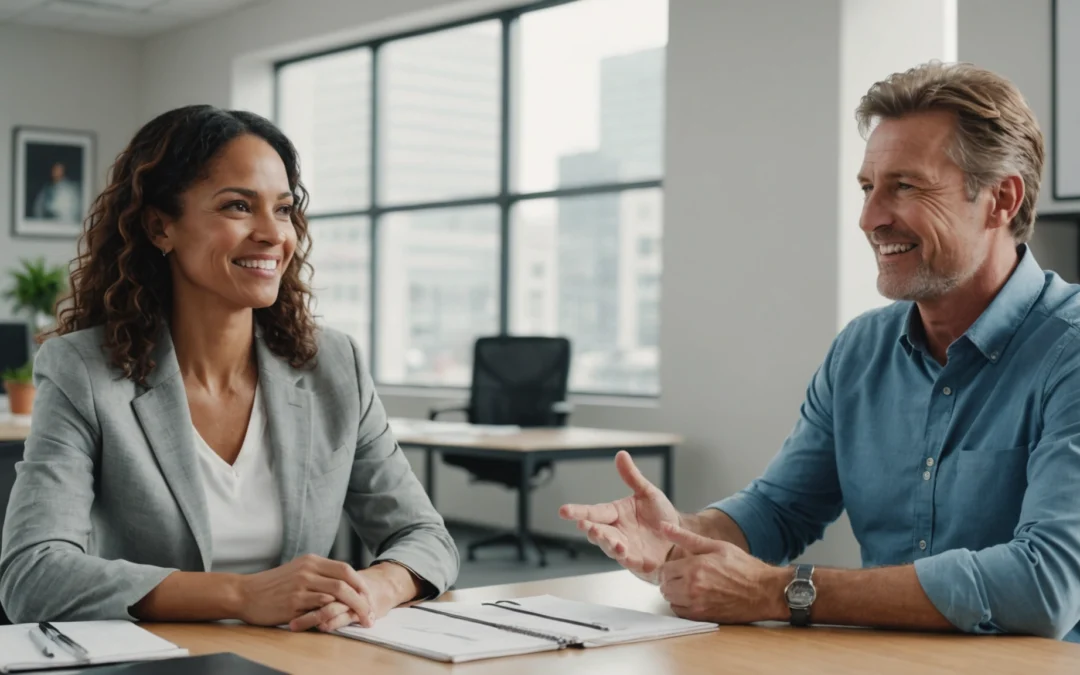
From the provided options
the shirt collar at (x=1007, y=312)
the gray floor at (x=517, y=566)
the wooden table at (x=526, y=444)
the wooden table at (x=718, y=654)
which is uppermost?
the shirt collar at (x=1007, y=312)

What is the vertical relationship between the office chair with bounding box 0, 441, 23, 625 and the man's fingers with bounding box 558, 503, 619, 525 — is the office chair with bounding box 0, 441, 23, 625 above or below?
below

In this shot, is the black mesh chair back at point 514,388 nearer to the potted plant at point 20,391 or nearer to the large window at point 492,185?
the large window at point 492,185

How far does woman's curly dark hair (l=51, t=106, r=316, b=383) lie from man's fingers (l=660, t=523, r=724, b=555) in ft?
2.28

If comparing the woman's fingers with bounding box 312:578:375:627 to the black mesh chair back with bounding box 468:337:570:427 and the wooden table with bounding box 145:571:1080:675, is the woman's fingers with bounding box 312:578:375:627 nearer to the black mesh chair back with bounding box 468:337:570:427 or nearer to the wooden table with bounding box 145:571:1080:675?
the wooden table with bounding box 145:571:1080:675

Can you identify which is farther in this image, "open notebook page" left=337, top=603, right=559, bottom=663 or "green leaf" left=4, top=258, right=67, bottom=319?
"green leaf" left=4, top=258, right=67, bottom=319

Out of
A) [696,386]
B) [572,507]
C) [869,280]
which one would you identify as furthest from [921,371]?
[696,386]

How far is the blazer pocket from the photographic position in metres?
1.89

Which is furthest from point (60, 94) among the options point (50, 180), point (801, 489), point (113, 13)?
point (801, 489)

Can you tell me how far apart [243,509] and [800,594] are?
83cm

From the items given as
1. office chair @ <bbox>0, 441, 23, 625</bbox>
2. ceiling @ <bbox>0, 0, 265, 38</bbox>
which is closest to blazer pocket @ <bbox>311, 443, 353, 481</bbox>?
office chair @ <bbox>0, 441, 23, 625</bbox>

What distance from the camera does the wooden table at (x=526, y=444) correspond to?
4.96 metres

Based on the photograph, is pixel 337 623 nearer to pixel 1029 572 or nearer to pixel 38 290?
pixel 1029 572

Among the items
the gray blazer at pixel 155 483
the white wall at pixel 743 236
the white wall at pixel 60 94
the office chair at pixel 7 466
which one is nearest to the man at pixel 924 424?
the gray blazer at pixel 155 483

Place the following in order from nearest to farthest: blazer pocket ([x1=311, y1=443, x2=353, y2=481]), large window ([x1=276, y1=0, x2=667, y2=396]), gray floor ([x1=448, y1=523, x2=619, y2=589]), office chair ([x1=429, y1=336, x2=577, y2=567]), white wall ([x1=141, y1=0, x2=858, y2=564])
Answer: blazer pocket ([x1=311, y1=443, x2=353, y2=481]), white wall ([x1=141, y1=0, x2=858, y2=564]), gray floor ([x1=448, y1=523, x2=619, y2=589]), office chair ([x1=429, y1=336, x2=577, y2=567]), large window ([x1=276, y1=0, x2=667, y2=396])
